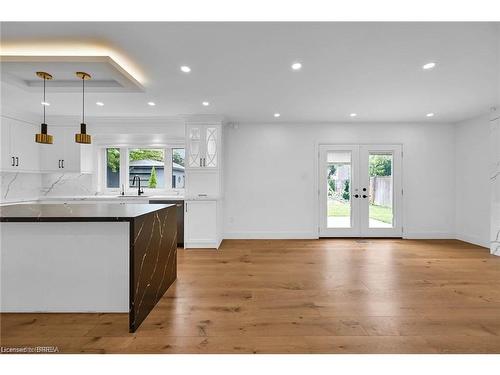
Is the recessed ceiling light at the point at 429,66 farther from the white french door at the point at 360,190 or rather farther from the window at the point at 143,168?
the window at the point at 143,168

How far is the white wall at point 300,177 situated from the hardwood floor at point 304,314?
67.6 inches

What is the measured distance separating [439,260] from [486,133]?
107 inches

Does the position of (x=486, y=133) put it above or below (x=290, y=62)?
below

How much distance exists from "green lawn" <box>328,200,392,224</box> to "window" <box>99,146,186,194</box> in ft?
10.8

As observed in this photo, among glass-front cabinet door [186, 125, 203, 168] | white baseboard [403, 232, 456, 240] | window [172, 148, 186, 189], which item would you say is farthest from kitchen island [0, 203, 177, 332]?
white baseboard [403, 232, 456, 240]

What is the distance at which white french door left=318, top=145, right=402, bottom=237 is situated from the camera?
226 inches

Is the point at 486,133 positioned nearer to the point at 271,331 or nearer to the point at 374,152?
the point at 374,152

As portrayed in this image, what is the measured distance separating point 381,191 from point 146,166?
5.15 meters

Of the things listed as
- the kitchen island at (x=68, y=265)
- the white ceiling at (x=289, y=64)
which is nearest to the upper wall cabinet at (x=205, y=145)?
the white ceiling at (x=289, y=64)

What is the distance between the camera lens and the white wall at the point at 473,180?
495 cm

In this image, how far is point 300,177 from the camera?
5.74m

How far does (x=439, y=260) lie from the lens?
4090 millimetres

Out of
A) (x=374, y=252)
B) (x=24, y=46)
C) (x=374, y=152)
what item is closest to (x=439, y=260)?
(x=374, y=252)

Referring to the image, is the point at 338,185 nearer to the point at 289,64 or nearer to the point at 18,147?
the point at 289,64
